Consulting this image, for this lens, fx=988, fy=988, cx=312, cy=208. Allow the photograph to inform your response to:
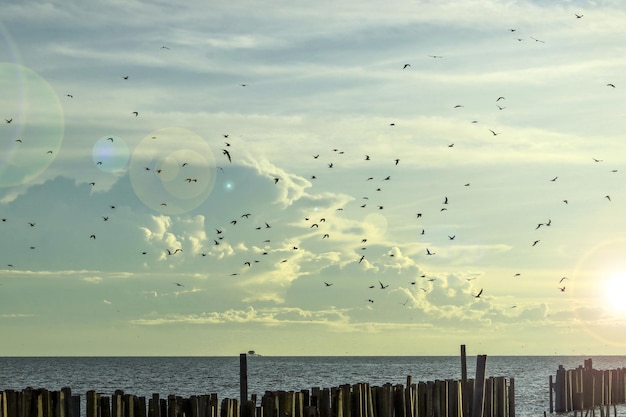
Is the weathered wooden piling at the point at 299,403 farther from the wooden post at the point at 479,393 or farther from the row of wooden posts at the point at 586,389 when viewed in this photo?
the row of wooden posts at the point at 586,389

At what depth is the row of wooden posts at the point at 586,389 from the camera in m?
43.3

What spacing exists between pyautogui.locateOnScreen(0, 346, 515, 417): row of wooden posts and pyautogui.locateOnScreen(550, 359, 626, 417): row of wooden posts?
15411mm

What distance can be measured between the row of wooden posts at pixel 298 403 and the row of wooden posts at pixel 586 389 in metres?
15.4

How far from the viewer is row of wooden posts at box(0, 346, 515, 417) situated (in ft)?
71.0

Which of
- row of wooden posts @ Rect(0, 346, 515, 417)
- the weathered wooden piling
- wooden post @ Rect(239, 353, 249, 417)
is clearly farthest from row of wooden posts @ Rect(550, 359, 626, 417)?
wooden post @ Rect(239, 353, 249, 417)

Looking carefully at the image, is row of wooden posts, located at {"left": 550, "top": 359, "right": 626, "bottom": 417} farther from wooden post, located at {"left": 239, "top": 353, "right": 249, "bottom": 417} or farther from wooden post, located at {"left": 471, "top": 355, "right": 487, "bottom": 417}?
wooden post, located at {"left": 239, "top": 353, "right": 249, "bottom": 417}

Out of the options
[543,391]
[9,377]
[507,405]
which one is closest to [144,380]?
[9,377]

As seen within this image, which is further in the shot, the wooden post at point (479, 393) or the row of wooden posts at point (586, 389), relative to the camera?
the row of wooden posts at point (586, 389)

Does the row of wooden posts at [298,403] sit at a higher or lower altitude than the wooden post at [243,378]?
lower

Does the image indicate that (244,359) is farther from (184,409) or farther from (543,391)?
(543,391)

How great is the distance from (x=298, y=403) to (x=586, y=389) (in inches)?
991

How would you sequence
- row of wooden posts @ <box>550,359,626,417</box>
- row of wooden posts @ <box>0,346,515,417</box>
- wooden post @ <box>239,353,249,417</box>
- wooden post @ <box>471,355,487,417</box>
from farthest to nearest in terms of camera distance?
row of wooden posts @ <box>550,359,626,417</box> → wooden post @ <box>471,355,487,417</box> → wooden post @ <box>239,353,249,417</box> → row of wooden posts @ <box>0,346,515,417</box>

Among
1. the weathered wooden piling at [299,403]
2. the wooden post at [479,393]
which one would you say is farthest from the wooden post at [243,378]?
the wooden post at [479,393]

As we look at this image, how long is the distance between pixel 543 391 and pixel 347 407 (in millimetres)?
53309
